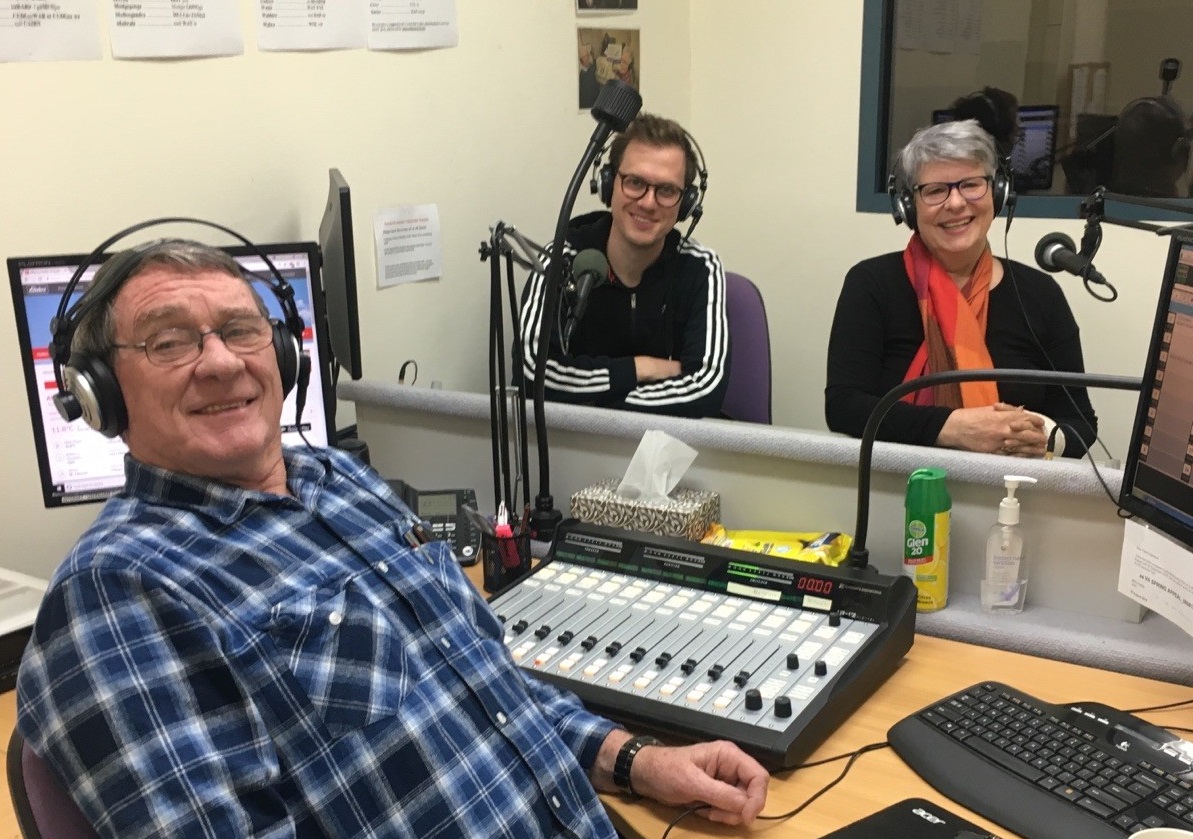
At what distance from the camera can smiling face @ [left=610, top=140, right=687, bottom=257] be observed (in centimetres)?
235

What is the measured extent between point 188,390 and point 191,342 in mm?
55

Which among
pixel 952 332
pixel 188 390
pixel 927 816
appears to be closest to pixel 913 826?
pixel 927 816

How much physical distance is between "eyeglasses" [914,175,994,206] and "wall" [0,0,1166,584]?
29.8 inches

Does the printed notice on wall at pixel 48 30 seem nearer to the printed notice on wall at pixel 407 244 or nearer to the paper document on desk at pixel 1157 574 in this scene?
the printed notice on wall at pixel 407 244

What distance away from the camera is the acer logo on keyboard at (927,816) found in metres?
1.02

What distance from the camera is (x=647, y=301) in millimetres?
2463

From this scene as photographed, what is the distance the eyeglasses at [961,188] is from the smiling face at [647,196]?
0.52 meters

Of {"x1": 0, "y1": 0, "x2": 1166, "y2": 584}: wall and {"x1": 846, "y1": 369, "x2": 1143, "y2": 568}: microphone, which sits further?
{"x1": 0, "y1": 0, "x2": 1166, "y2": 584}: wall

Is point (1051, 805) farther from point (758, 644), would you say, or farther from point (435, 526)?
point (435, 526)

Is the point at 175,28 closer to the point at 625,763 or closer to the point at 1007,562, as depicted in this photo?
the point at 625,763

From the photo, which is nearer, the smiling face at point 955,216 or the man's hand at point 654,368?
the smiling face at point 955,216

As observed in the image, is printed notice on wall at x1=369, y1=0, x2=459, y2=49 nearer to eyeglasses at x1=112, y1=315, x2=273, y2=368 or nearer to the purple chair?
the purple chair

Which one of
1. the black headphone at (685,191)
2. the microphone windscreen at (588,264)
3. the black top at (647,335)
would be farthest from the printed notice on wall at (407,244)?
the microphone windscreen at (588,264)

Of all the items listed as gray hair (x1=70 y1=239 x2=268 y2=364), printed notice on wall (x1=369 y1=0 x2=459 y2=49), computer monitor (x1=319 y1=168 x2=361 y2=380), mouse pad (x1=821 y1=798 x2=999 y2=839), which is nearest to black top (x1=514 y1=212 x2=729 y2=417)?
computer monitor (x1=319 y1=168 x2=361 y2=380)
